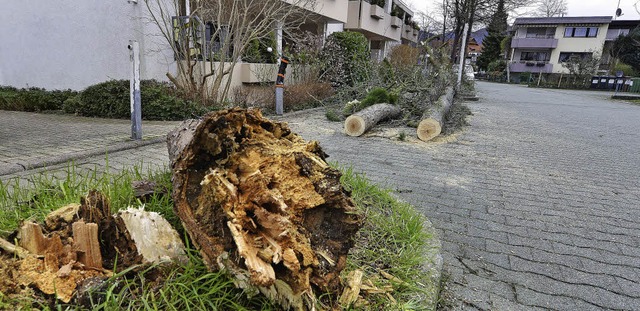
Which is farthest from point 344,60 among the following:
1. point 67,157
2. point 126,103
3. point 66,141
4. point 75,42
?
point 67,157

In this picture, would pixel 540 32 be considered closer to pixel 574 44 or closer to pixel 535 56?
pixel 535 56

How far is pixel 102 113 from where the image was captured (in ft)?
24.6

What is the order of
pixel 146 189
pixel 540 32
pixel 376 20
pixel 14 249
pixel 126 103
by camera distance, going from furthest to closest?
1. pixel 540 32
2. pixel 376 20
3. pixel 126 103
4. pixel 146 189
5. pixel 14 249

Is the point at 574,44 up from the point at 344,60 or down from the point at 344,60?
up

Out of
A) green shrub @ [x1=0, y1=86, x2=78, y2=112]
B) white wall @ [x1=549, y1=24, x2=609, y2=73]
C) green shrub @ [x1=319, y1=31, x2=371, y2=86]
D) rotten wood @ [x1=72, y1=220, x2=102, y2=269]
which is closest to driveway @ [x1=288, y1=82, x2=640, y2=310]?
rotten wood @ [x1=72, y1=220, x2=102, y2=269]

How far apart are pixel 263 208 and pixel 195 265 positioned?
0.40 metres

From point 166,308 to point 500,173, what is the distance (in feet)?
15.4

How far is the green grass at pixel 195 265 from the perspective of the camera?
1452 millimetres

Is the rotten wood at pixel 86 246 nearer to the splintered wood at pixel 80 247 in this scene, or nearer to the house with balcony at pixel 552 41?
the splintered wood at pixel 80 247

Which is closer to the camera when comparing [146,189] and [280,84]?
[146,189]

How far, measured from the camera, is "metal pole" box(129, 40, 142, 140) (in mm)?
5004

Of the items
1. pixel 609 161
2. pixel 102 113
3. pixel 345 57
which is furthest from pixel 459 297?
pixel 345 57

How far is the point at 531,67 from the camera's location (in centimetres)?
4841

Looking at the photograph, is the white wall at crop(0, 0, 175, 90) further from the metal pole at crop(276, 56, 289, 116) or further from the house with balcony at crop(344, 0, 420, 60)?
the house with balcony at crop(344, 0, 420, 60)
